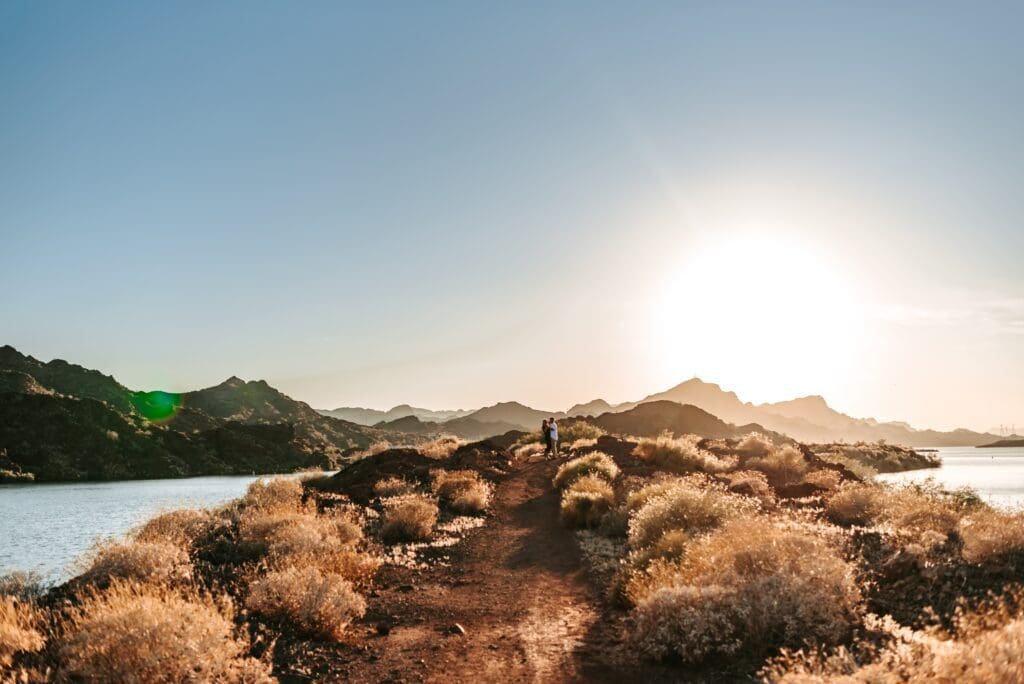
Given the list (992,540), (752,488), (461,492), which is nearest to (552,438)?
(461,492)

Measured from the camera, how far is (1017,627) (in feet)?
14.4

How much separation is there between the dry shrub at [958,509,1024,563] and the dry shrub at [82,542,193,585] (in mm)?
12398

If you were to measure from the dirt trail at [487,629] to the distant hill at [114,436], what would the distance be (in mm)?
66743

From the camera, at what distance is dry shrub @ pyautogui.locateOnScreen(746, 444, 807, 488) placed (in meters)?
25.8

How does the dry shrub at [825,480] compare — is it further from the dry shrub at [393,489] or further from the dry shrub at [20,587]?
the dry shrub at [20,587]

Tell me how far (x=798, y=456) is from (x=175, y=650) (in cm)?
2876

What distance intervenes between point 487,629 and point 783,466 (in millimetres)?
23109

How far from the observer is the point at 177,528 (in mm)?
12797

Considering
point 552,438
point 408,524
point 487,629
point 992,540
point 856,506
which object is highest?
point 552,438

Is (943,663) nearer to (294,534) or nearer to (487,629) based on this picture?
(487,629)

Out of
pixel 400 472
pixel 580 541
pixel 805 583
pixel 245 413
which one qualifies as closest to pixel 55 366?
pixel 245 413

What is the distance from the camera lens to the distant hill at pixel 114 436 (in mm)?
63812

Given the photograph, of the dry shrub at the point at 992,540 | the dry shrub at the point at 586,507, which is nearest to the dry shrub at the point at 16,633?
the dry shrub at the point at 992,540

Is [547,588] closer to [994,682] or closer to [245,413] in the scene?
[994,682]
